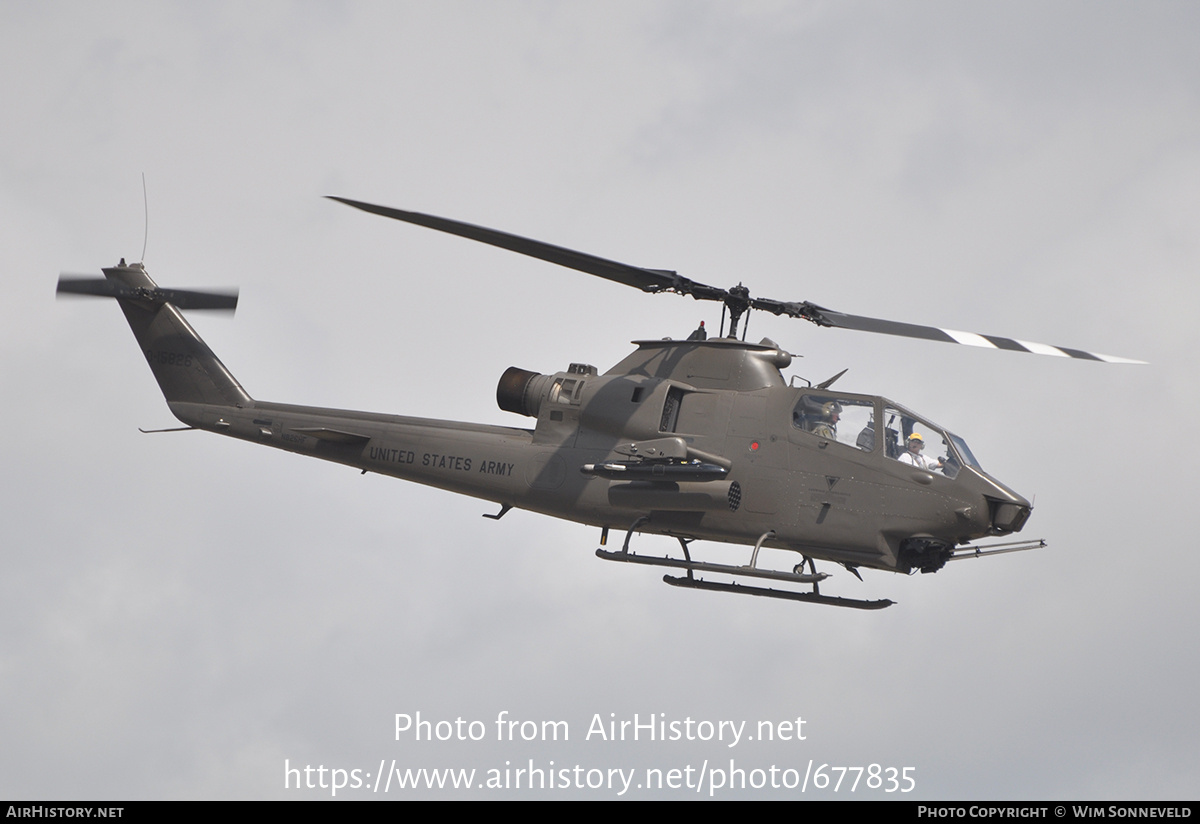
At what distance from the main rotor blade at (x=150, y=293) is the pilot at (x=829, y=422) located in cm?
1034

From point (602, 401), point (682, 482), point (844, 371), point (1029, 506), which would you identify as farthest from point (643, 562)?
point (1029, 506)

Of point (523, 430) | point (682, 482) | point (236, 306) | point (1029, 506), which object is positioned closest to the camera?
point (1029, 506)

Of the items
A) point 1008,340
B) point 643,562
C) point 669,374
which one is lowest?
point 643,562

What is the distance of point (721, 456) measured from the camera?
719 inches

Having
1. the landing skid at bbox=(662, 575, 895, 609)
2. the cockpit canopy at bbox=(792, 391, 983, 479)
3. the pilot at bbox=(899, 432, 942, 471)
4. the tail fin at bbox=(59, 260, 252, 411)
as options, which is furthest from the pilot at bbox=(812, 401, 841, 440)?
the tail fin at bbox=(59, 260, 252, 411)

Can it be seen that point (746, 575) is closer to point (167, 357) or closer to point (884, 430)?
point (884, 430)

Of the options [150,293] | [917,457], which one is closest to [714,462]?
[917,457]

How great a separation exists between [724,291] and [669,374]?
147cm

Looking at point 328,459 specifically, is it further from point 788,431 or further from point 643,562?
point 788,431

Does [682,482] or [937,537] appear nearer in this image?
[937,537]

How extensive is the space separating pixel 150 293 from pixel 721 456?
1109 centimetres

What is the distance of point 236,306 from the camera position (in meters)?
22.3

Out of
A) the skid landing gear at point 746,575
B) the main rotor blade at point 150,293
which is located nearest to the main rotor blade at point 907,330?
the skid landing gear at point 746,575

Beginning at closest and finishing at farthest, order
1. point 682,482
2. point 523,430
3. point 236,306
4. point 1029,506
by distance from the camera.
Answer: point 1029,506, point 682,482, point 523,430, point 236,306
